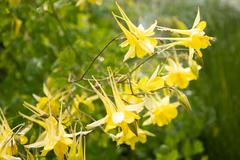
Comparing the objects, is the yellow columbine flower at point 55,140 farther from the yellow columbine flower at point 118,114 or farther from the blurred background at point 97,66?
the blurred background at point 97,66

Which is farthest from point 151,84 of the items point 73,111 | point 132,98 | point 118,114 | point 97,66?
point 97,66

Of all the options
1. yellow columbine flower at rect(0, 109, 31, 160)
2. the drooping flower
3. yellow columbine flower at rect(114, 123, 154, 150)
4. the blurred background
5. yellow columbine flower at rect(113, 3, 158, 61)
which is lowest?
yellow columbine flower at rect(0, 109, 31, 160)

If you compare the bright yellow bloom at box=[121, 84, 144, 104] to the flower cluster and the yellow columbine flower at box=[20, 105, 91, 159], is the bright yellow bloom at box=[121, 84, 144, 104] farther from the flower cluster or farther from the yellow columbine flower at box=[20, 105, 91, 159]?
the yellow columbine flower at box=[20, 105, 91, 159]

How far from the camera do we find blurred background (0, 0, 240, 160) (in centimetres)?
198

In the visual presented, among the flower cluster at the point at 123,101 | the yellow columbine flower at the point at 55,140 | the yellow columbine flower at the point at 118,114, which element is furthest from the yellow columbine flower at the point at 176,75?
the yellow columbine flower at the point at 55,140

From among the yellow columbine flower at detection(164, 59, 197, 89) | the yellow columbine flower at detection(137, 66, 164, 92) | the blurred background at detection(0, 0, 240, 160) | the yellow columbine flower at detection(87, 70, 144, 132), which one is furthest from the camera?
the blurred background at detection(0, 0, 240, 160)

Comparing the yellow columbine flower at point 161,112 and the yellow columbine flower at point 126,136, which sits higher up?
the yellow columbine flower at point 161,112

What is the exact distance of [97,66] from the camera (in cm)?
190

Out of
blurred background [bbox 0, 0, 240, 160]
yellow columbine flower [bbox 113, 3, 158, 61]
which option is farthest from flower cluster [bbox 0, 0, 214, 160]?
blurred background [bbox 0, 0, 240, 160]

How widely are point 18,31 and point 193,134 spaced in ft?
3.71

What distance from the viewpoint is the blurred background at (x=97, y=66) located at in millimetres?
1977

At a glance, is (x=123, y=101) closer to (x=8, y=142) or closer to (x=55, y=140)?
(x=55, y=140)

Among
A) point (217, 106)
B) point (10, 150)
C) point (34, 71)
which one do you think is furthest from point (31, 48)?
point (217, 106)

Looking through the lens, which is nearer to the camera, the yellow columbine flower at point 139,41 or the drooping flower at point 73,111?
the yellow columbine flower at point 139,41
